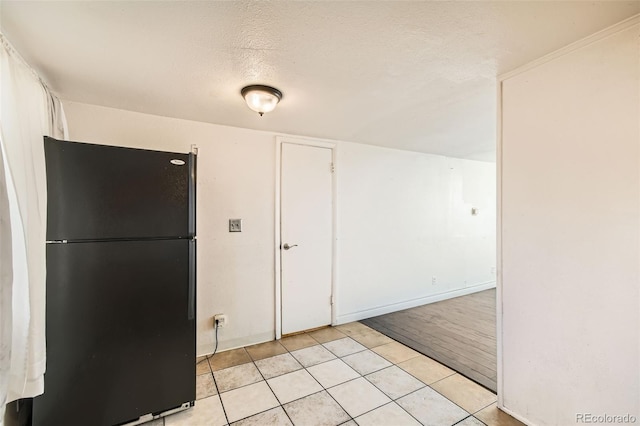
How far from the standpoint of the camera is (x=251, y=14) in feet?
4.16

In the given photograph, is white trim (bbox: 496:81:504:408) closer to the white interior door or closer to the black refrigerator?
the white interior door

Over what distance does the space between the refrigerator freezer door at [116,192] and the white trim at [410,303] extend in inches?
91.0

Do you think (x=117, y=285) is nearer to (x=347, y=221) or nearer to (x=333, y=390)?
(x=333, y=390)

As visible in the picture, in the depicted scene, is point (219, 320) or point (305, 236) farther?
point (305, 236)

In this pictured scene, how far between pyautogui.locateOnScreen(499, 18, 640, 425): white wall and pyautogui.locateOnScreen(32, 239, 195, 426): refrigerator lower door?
2116mm

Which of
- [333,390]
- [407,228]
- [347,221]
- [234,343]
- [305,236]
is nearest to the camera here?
[333,390]

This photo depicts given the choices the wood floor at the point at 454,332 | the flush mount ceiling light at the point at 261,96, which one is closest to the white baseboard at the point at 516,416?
the wood floor at the point at 454,332

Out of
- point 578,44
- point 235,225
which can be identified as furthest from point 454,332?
point 578,44

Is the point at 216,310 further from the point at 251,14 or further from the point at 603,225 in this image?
the point at 603,225

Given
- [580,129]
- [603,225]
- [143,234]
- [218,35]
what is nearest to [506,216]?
[603,225]

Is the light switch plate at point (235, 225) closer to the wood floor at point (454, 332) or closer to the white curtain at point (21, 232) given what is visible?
the white curtain at point (21, 232)

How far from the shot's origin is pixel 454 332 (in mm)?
3104

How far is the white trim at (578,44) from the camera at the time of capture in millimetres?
1310

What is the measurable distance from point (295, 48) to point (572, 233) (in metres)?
1.80
